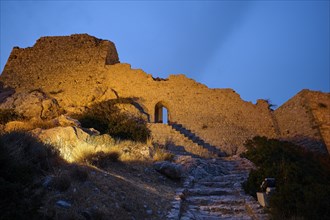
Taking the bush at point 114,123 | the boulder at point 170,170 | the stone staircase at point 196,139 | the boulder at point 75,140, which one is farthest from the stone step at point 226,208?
the stone staircase at point 196,139

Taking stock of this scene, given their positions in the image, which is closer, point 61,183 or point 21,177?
point 21,177

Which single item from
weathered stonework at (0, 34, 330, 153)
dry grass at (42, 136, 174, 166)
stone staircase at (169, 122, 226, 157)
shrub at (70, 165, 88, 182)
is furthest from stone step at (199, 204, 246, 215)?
weathered stonework at (0, 34, 330, 153)

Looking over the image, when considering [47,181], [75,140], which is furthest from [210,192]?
[47,181]

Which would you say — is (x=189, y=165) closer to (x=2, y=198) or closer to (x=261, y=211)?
(x=261, y=211)

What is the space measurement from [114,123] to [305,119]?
32.0 feet

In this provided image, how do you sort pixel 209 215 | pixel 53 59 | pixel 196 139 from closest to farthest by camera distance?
pixel 209 215 < pixel 196 139 < pixel 53 59

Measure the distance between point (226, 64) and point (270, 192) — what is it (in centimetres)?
17794

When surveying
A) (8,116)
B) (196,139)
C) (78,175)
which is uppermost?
(8,116)

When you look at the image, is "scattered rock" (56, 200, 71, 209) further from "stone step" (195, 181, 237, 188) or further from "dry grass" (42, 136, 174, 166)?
"stone step" (195, 181, 237, 188)

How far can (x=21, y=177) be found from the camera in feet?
11.3

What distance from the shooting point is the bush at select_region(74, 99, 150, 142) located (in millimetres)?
12430

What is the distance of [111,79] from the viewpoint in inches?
755

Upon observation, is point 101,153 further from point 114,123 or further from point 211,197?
point 114,123

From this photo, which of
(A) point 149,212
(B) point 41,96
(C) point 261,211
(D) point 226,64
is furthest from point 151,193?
(D) point 226,64
